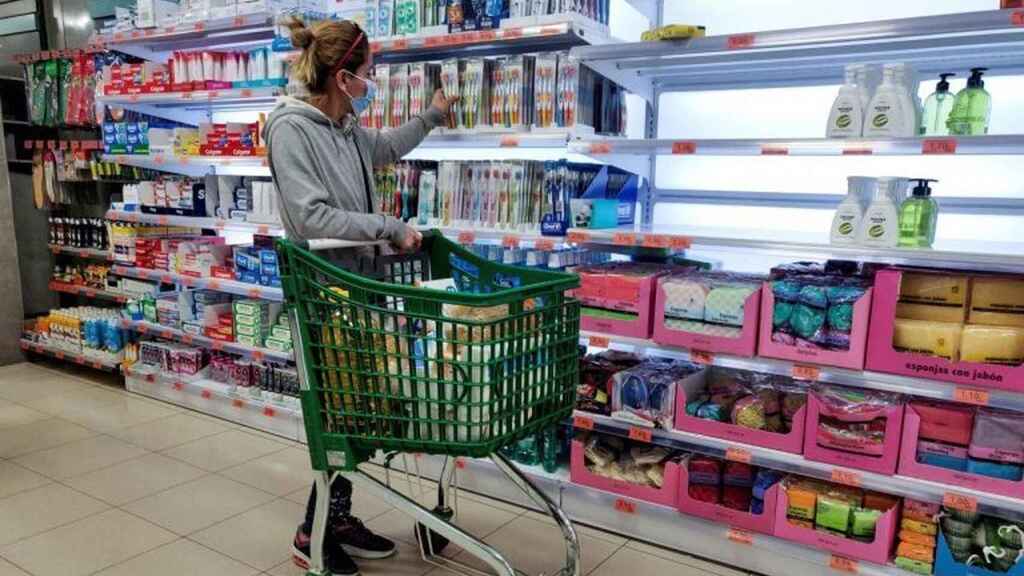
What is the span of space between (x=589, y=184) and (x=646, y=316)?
64 centimetres

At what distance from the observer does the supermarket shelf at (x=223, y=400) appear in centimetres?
A: 407

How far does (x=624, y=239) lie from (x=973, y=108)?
3.90 feet

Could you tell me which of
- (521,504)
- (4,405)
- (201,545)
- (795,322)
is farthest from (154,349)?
(795,322)

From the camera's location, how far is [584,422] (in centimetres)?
298

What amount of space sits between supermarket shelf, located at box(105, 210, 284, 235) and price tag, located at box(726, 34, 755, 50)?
254cm

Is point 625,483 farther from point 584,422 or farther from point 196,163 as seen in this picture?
point 196,163

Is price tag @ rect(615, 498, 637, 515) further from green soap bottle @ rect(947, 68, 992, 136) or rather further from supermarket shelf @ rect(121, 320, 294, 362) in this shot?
supermarket shelf @ rect(121, 320, 294, 362)

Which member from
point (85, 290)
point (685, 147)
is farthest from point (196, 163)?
point (685, 147)

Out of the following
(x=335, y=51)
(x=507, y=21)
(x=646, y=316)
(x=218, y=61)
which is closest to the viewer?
(x=335, y=51)

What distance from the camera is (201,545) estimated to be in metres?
2.88

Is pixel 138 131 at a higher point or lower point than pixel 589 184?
higher

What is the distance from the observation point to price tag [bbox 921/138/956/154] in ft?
7.23

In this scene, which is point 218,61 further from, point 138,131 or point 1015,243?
point 1015,243

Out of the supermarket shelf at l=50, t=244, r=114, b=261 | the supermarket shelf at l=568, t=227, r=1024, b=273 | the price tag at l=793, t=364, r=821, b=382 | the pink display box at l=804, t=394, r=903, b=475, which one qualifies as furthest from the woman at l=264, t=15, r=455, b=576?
the supermarket shelf at l=50, t=244, r=114, b=261
